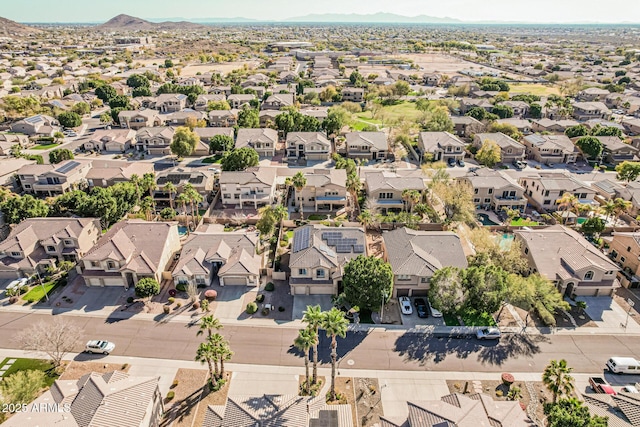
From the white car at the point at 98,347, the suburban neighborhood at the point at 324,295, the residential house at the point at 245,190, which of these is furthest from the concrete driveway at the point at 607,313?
the white car at the point at 98,347

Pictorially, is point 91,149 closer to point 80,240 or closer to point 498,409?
point 80,240

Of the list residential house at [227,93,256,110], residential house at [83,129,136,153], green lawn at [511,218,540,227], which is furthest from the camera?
residential house at [227,93,256,110]

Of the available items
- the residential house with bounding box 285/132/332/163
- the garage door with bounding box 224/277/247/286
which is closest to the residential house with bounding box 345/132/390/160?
the residential house with bounding box 285/132/332/163

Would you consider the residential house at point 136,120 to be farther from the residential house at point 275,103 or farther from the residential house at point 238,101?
the residential house at point 275,103

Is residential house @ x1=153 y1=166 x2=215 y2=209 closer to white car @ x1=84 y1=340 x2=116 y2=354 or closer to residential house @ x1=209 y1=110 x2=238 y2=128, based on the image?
white car @ x1=84 y1=340 x2=116 y2=354

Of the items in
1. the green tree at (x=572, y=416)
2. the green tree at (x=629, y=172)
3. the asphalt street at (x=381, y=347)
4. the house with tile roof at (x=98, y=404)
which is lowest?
the asphalt street at (x=381, y=347)

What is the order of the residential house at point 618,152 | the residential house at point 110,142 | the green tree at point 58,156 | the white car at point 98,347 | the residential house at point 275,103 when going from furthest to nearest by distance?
1. the residential house at point 275,103
2. the residential house at point 110,142
3. the residential house at point 618,152
4. the green tree at point 58,156
5. the white car at point 98,347
